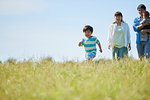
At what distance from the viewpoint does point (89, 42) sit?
8117 mm

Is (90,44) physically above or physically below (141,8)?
below

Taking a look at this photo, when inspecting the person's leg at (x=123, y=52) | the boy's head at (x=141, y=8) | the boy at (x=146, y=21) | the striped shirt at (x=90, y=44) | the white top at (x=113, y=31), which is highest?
the boy's head at (x=141, y=8)

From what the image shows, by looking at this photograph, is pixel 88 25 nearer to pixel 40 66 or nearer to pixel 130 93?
pixel 40 66

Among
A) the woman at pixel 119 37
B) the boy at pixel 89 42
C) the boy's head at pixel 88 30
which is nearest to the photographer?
the boy at pixel 89 42

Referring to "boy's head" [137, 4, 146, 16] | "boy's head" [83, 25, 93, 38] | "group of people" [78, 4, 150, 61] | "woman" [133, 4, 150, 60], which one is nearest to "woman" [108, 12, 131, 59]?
"group of people" [78, 4, 150, 61]

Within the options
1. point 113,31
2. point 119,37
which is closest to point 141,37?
point 119,37

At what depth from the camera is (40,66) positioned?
6898 mm

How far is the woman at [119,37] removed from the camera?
829cm

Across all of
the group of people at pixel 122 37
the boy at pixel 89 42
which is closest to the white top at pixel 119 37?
the group of people at pixel 122 37

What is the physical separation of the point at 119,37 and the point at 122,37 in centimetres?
11

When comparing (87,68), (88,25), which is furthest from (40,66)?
(88,25)

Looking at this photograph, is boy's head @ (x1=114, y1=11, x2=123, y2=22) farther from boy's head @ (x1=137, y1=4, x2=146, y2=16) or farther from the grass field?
the grass field

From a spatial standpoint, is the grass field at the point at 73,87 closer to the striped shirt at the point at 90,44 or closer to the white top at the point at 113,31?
the striped shirt at the point at 90,44

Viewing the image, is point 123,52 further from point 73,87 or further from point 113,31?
point 73,87
